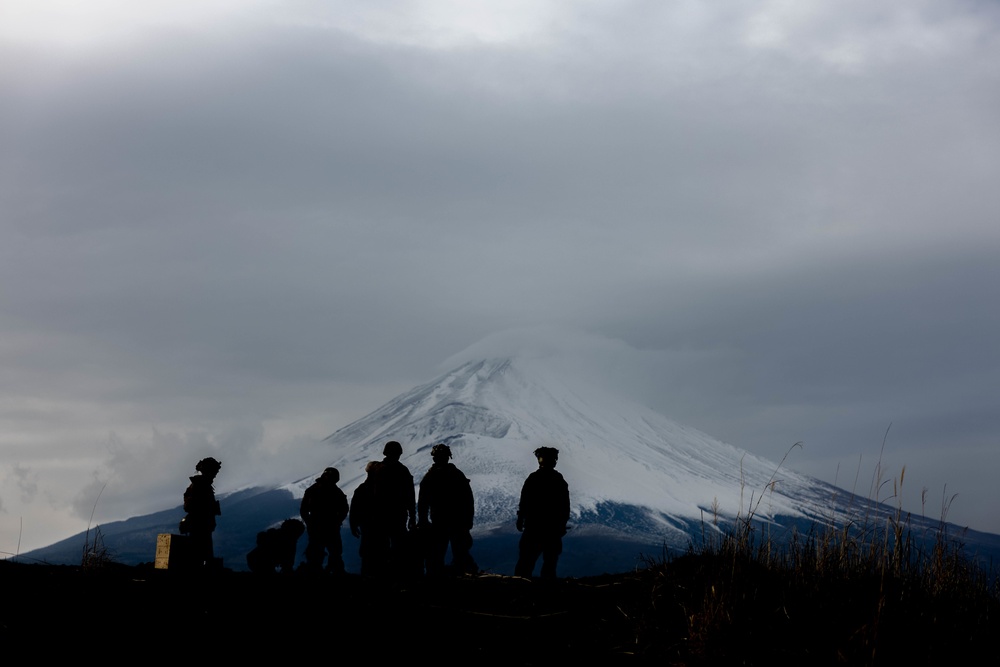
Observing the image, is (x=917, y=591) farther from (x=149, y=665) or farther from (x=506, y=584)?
(x=149, y=665)

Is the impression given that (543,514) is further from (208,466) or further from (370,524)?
(208,466)

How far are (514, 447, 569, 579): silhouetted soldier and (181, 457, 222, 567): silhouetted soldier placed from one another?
3496mm

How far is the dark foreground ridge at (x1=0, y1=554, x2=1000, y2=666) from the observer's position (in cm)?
827

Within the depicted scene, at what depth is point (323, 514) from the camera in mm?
14078

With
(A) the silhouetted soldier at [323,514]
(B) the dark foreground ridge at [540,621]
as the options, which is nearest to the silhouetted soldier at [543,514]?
(A) the silhouetted soldier at [323,514]

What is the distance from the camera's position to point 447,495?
1373 cm

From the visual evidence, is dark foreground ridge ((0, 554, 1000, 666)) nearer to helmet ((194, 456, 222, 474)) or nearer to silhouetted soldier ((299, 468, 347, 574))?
helmet ((194, 456, 222, 474))

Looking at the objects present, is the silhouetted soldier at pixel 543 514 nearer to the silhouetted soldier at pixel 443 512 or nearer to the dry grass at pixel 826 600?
the silhouetted soldier at pixel 443 512

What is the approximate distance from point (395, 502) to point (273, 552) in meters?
1.54

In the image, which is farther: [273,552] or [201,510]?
[273,552]

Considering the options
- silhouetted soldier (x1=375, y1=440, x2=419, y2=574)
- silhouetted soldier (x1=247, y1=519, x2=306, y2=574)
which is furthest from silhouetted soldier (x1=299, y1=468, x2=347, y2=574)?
silhouetted soldier (x1=375, y1=440, x2=419, y2=574)

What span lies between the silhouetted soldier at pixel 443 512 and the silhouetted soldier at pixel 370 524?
530 millimetres

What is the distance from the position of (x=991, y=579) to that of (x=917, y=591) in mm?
1513

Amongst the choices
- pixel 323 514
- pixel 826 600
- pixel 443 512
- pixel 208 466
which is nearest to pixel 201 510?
pixel 208 466
